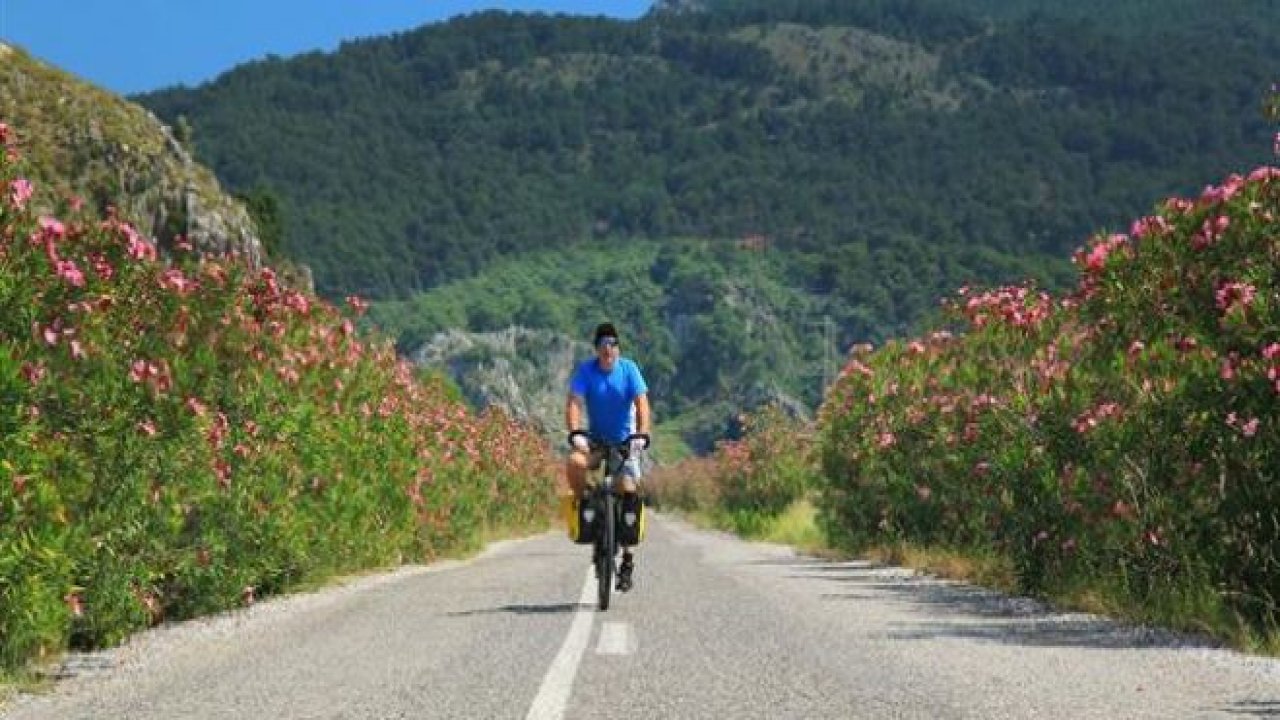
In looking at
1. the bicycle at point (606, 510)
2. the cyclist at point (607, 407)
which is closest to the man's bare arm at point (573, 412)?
the cyclist at point (607, 407)

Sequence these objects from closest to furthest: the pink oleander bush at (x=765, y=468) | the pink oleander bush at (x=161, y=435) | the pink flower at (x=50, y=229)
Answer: the pink oleander bush at (x=161, y=435), the pink flower at (x=50, y=229), the pink oleander bush at (x=765, y=468)

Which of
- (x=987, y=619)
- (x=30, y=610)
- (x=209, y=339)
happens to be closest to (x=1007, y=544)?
(x=987, y=619)

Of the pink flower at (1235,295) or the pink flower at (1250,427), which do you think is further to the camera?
the pink flower at (1235,295)

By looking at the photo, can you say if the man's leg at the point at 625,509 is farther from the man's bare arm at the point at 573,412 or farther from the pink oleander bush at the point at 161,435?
the pink oleander bush at the point at 161,435

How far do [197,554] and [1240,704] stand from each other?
9120 mm

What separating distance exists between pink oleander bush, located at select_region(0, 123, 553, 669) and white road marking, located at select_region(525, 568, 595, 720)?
3080mm

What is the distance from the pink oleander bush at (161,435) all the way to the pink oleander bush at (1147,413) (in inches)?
304

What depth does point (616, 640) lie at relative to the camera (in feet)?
38.0

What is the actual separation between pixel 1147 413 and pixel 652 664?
221 inches

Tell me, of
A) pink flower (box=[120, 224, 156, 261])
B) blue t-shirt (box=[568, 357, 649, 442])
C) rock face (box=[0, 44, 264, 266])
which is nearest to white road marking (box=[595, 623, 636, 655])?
blue t-shirt (box=[568, 357, 649, 442])

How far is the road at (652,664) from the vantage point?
28.1 ft

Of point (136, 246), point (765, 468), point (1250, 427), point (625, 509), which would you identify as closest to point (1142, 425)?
point (1250, 427)

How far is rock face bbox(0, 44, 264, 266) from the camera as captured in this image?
1630 inches

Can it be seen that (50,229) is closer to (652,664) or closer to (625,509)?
(652,664)
